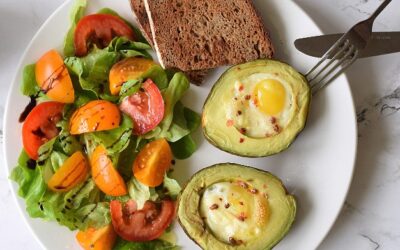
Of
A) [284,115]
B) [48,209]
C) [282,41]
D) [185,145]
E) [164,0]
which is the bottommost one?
[48,209]

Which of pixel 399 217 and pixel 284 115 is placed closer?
pixel 284 115

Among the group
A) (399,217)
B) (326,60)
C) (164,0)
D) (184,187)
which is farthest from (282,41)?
(399,217)

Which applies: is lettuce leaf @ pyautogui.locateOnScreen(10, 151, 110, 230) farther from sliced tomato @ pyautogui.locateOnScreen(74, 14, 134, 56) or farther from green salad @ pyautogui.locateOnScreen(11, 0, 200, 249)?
sliced tomato @ pyautogui.locateOnScreen(74, 14, 134, 56)

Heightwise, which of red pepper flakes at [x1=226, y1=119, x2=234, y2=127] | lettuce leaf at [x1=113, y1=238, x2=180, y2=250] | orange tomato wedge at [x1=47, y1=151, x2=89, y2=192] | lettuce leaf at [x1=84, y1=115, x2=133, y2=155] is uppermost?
red pepper flakes at [x1=226, y1=119, x2=234, y2=127]

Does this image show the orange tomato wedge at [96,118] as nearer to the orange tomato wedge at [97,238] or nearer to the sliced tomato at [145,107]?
the sliced tomato at [145,107]

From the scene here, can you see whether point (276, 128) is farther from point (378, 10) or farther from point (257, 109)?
point (378, 10)

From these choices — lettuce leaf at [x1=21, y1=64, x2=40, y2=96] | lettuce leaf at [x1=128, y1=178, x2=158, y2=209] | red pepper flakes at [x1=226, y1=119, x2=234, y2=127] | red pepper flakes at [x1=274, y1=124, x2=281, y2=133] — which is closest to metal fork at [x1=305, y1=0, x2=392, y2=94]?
red pepper flakes at [x1=274, y1=124, x2=281, y2=133]

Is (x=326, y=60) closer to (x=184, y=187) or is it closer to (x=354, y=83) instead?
(x=354, y=83)
